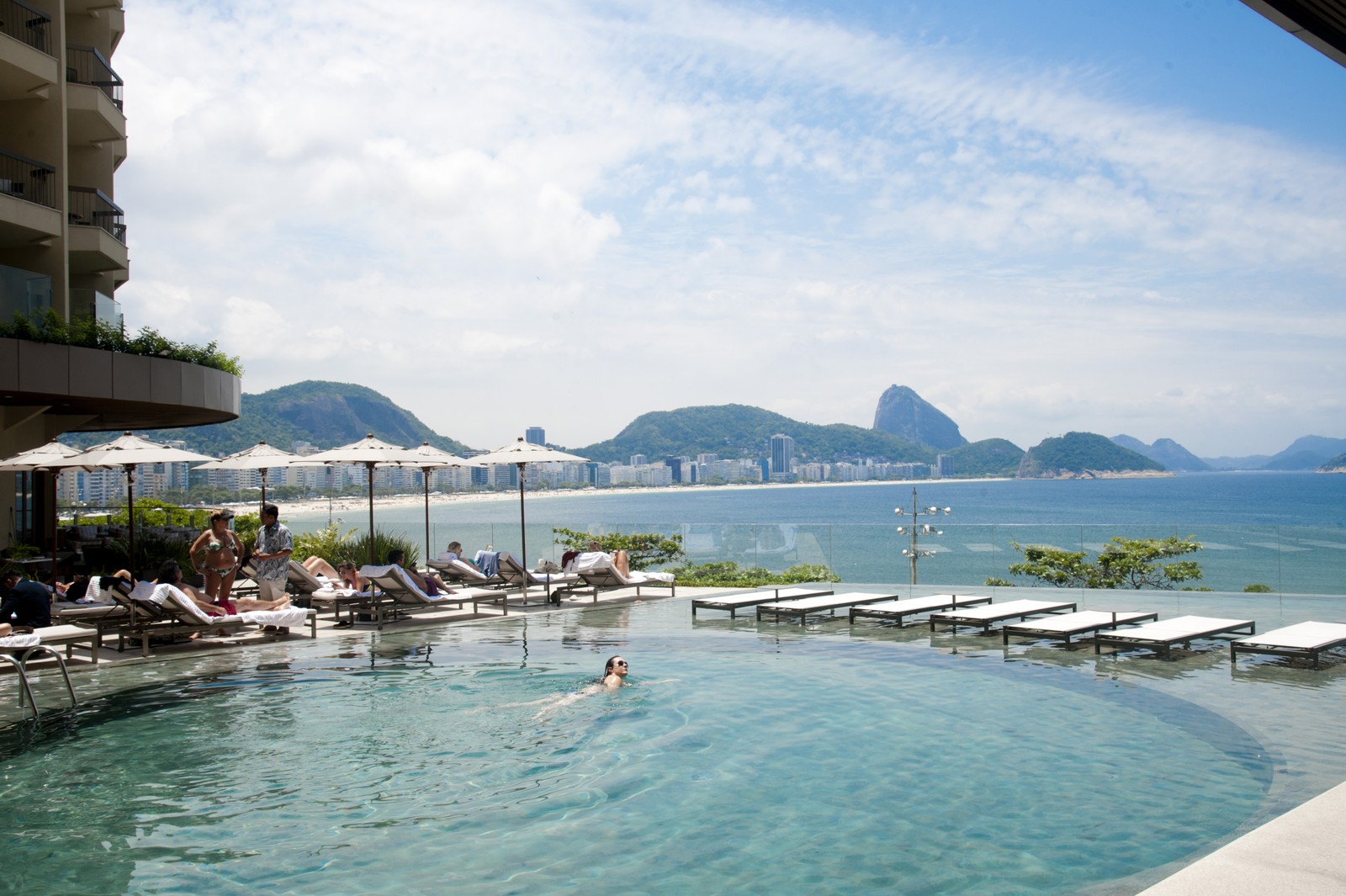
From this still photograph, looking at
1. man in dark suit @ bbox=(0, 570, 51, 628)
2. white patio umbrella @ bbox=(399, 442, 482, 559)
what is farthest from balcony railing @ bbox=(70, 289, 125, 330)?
man in dark suit @ bbox=(0, 570, 51, 628)

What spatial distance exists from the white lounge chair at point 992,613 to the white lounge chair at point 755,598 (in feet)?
7.54

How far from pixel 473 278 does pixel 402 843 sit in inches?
1032

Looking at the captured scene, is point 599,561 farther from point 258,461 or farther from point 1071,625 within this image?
point 1071,625

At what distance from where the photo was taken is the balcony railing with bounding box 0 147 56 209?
672 inches

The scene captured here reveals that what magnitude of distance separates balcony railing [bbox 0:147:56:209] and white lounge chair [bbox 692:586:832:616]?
14.3 m

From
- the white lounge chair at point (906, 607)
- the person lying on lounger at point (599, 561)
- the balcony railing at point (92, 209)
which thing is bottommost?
the white lounge chair at point (906, 607)

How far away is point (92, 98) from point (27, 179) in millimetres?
3811

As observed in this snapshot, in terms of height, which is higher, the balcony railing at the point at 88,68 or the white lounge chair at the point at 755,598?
the balcony railing at the point at 88,68

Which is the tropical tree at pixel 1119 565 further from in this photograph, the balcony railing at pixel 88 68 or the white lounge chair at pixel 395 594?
the balcony railing at pixel 88 68

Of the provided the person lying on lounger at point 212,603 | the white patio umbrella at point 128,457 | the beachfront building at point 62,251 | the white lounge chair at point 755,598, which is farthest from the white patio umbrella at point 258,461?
the white lounge chair at point 755,598

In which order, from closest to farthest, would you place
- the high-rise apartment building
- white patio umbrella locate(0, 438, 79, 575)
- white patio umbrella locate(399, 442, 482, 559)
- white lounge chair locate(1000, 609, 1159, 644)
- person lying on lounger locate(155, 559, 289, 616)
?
white lounge chair locate(1000, 609, 1159, 644) < person lying on lounger locate(155, 559, 289, 616) < white patio umbrella locate(0, 438, 79, 575) < white patio umbrella locate(399, 442, 482, 559) < the high-rise apartment building

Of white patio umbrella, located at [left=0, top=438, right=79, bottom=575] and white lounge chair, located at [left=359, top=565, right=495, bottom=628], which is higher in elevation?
white patio umbrella, located at [left=0, top=438, right=79, bottom=575]

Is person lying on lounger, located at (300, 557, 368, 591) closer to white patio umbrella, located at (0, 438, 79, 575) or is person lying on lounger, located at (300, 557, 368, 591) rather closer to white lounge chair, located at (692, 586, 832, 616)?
white patio umbrella, located at (0, 438, 79, 575)

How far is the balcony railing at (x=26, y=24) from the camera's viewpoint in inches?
693
